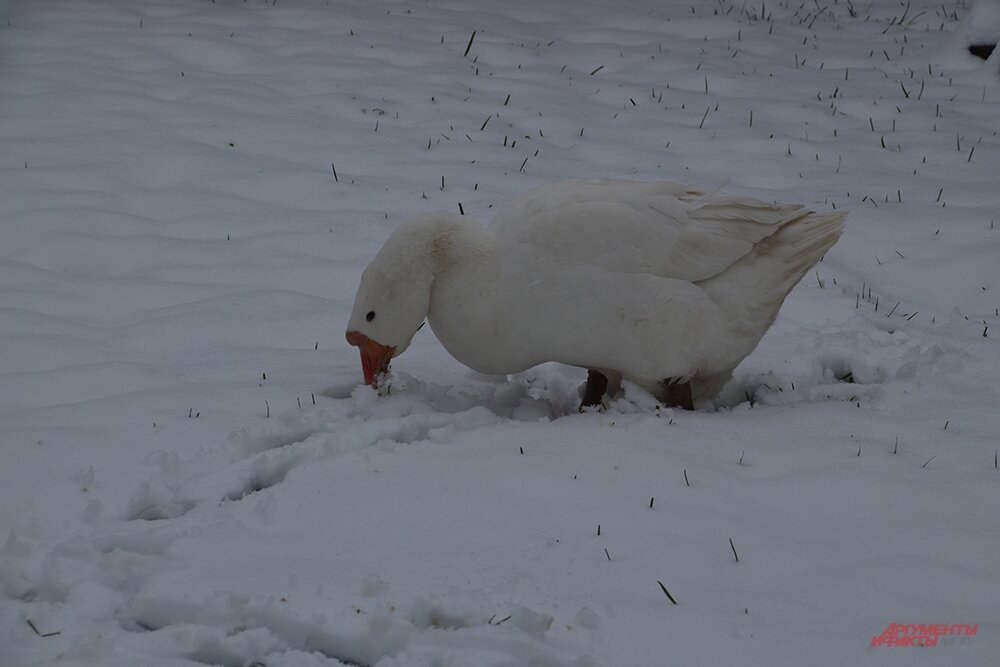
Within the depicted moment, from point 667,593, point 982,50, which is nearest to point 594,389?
point 667,593

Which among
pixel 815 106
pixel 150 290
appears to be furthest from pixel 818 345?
pixel 815 106

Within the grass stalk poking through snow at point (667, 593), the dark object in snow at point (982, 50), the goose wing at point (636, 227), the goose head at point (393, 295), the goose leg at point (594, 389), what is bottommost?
the goose leg at point (594, 389)

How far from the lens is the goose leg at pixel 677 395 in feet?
13.0

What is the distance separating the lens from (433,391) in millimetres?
4012

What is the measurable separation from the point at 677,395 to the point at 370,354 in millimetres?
1171

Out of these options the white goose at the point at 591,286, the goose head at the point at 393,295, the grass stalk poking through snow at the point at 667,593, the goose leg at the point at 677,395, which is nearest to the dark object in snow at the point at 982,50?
the white goose at the point at 591,286

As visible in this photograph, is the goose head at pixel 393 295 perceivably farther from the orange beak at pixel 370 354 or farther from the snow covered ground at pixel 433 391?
the snow covered ground at pixel 433 391

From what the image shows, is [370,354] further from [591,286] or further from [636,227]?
[636,227]

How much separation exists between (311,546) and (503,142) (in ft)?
15.6

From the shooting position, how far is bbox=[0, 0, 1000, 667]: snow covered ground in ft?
8.12

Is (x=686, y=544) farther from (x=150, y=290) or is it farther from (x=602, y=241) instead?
(x=150, y=290)

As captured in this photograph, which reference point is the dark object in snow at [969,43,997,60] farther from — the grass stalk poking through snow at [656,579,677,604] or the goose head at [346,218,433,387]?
the grass stalk poking through snow at [656,579,677,604]

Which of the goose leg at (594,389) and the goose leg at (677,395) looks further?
the goose leg at (594,389)

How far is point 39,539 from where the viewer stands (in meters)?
2.75
